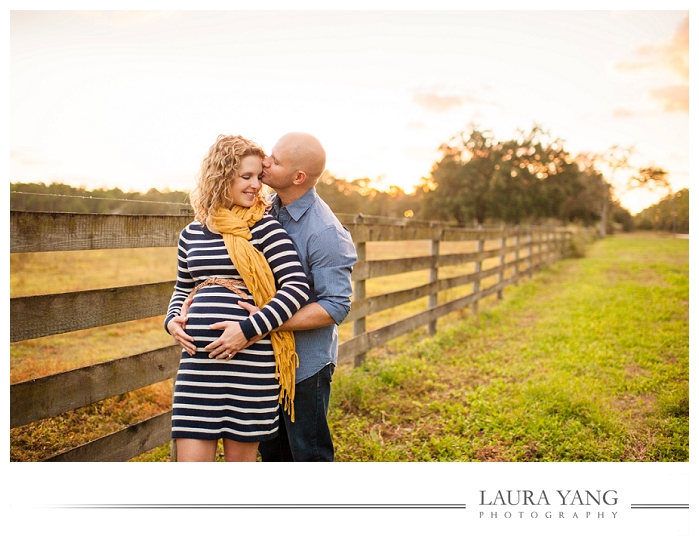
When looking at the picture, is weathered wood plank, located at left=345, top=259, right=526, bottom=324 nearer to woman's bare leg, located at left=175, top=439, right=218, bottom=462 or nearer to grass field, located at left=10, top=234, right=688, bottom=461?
Answer: grass field, located at left=10, top=234, right=688, bottom=461

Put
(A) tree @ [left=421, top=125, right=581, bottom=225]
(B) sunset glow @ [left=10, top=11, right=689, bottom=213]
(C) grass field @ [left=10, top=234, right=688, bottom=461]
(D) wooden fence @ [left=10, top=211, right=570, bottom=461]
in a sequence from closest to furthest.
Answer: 1. (D) wooden fence @ [left=10, top=211, right=570, bottom=461]
2. (B) sunset glow @ [left=10, top=11, right=689, bottom=213]
3. (C) grass field @ [left=10, top=234, right=688, bottom=461]
4. (A) tree @ [left=421, top=125, right=581, bottom=225]

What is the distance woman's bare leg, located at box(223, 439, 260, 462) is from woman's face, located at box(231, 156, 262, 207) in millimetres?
861

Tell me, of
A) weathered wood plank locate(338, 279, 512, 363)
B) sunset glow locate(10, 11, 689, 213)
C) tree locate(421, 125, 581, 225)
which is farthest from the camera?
tree locate(421, 125, 581, 225)

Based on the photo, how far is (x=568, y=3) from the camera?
253 centimetres

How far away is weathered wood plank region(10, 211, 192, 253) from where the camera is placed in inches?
74.1

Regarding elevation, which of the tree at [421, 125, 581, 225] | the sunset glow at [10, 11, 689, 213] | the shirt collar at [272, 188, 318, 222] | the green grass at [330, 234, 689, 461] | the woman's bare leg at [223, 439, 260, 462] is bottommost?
the green grass at [330, 234, 689, 461]

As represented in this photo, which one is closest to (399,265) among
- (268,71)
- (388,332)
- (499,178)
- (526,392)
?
(388,332)

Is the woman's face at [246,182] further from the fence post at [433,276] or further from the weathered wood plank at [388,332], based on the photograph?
the fence post at [433,276]

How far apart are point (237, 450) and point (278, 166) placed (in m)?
1.04

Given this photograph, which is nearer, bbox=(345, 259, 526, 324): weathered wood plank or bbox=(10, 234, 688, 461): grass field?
bbox=(10, 234, 688, 461): grass field

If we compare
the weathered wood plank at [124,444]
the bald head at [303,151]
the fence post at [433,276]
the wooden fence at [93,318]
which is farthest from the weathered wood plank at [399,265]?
the bald head at [303,151]

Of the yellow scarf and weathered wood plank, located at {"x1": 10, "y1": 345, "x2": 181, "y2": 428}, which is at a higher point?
A: the yellow scarf

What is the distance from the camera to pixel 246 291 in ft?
5.77


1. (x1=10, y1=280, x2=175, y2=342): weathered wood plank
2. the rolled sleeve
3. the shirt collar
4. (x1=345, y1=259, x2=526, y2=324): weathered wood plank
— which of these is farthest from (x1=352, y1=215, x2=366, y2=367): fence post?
the rolled sleeve
